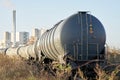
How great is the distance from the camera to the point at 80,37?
11.8m

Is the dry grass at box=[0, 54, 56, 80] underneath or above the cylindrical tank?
underneath

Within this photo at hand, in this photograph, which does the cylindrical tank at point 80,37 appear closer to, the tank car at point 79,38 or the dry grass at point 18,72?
the tank car at point 79,38

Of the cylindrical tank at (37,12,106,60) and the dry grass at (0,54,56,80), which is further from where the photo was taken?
the dry grass at (0,54,56,80)

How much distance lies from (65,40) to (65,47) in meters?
0.27

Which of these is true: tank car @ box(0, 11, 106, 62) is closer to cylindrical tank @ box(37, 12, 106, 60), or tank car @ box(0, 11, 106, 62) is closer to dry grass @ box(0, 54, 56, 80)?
cylindrical tank @ box(37, 12, 106, 60)

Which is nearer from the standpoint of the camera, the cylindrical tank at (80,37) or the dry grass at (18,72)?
the cylindrical tank at (80,37)

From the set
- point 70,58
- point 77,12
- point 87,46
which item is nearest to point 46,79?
point 70,58

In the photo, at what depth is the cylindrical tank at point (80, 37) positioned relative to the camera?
11680 mm

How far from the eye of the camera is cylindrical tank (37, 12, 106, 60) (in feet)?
38.3

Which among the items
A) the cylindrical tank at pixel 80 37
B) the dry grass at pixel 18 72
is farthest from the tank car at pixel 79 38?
the dry grass at pixel 18 72

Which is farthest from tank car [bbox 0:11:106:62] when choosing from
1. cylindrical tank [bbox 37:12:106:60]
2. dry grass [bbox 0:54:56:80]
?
dry grass [bbox 0:54:56:80]

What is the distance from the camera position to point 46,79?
33.9 ft

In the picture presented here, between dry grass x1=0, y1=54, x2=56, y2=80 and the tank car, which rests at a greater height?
the tank car

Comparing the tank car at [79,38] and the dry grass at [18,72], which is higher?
the tank car at [79,38]
